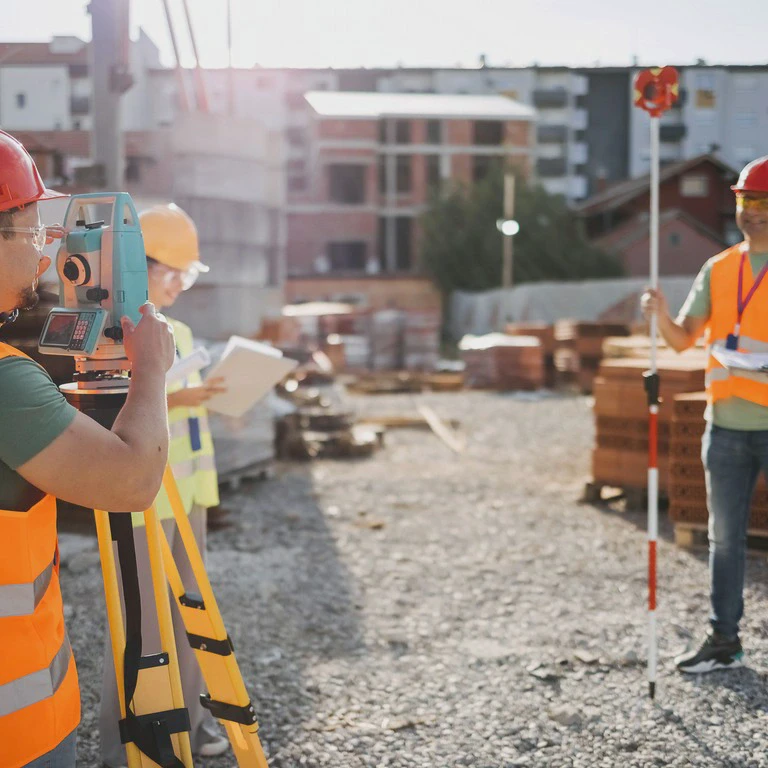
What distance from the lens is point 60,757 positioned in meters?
1.72

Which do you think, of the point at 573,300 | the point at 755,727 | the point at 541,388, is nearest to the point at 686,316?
the point at 755,727

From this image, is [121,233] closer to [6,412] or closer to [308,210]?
[6,412]

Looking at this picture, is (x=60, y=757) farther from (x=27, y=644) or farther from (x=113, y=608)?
(x=113, y=608)

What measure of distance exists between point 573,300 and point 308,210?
20.6 metres

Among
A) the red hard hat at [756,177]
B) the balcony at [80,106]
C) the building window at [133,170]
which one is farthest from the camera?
the building window at [133,170]

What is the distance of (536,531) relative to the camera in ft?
23.7

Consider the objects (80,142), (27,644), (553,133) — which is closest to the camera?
(27,644)

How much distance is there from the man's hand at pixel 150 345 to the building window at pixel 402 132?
1736 inches

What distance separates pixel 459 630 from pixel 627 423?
332 centimetres

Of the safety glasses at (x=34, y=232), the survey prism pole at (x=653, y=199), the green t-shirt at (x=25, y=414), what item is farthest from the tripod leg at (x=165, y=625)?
the survey prism pole at (x=653, y=199)

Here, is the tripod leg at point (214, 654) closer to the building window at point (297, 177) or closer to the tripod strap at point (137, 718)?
the tripod strap at point (137, 718)

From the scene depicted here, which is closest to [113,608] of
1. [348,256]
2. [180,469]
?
[180,469]

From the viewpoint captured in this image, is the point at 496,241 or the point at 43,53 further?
the point at 496,241

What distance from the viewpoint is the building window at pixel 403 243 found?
4591cm
